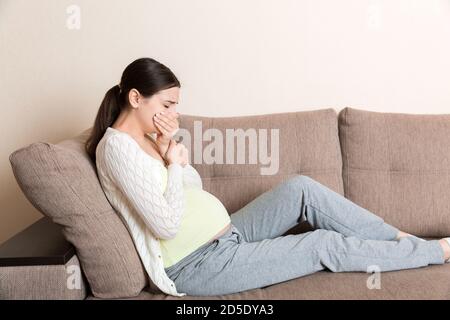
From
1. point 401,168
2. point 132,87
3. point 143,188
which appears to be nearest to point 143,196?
point 143,188

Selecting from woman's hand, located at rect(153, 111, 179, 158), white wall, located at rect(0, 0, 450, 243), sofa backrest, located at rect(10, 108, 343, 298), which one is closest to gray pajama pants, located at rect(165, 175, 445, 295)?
sofa backrest, located at rect(10, 108, 343, 298)

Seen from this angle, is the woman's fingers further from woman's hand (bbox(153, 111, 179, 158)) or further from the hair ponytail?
the hair ponytail

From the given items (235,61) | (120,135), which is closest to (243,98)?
(235,61)

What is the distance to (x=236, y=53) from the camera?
2150 mm

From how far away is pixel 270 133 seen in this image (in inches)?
74.9

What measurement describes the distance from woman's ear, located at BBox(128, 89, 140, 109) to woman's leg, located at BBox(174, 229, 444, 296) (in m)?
0.51

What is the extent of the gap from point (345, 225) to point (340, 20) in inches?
39.5

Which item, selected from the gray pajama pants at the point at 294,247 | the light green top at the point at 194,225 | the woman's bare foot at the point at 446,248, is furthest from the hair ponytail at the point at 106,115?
the woman's bare foot at the point at 446,248

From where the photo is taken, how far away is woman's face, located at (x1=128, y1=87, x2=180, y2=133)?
1.53m

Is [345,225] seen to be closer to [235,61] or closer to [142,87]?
[142,87]

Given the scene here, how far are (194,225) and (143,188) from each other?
0.22 meters

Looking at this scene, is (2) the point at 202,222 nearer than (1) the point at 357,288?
No

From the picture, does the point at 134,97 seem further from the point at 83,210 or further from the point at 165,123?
the point at 83,210

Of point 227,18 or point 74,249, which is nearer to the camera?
point 74,249
